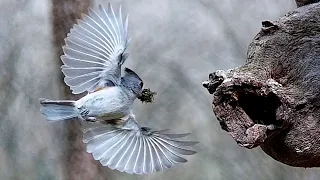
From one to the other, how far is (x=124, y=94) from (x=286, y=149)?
1.03 feet

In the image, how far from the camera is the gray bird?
1.01 meters

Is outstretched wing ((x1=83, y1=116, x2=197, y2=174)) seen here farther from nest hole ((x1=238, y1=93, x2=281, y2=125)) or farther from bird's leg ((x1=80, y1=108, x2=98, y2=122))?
nest hole ((x1=238, y1=93, x2=281, y2=125))

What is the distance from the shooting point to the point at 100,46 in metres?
Result: 1.05

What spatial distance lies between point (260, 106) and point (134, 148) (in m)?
0.28

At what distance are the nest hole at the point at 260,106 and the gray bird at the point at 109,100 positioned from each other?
20cm

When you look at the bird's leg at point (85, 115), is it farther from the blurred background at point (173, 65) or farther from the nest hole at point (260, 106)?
the blurred background at point (173, 65)

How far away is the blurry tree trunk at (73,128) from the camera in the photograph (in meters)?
1.52

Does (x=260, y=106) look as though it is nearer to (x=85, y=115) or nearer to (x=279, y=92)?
(x=279, y=92)

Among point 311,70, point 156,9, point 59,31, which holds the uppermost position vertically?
point 156,9

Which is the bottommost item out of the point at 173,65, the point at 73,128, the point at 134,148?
the point at 134,148

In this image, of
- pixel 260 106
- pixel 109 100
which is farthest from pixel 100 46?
pixel 260 106

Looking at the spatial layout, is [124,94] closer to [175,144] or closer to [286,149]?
[175,144]

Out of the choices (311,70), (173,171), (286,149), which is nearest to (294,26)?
(311,70)

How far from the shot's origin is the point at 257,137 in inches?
30.4
